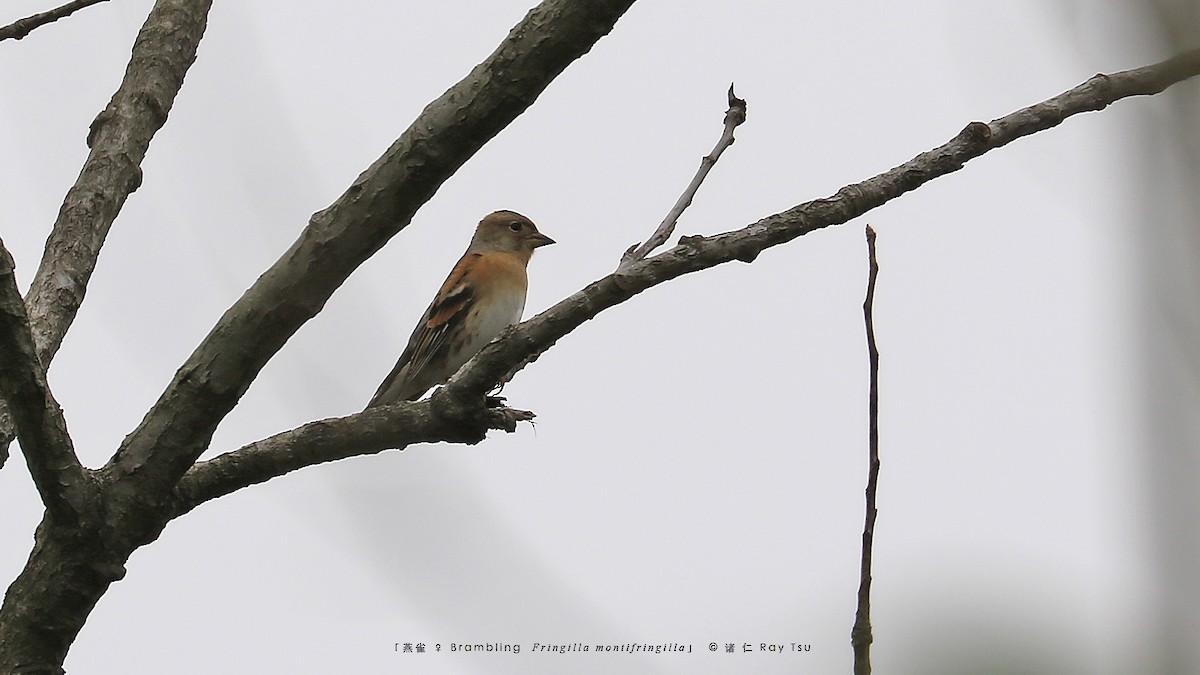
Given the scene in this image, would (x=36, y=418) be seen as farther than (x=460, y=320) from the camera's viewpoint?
No

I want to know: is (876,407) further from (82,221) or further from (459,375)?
(82,221)

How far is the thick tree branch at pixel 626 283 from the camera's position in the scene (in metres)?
3.08

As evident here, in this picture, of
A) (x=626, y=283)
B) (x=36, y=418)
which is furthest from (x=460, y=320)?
(x=36, y=418)

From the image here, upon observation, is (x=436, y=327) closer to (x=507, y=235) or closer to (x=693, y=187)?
(x=507, y=235)

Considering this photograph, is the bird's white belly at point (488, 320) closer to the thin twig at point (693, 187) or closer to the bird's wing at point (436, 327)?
the bird's wing at point (436, 327)

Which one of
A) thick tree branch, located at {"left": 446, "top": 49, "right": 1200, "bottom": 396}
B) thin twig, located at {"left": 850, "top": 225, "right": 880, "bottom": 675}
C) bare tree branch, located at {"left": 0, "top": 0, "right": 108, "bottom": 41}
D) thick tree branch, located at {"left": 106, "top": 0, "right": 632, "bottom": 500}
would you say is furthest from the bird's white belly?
thin twig, located at {"left": 850, "top": 225, "right": 880, "bottom": 675}

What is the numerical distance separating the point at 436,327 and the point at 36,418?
18.2 ft

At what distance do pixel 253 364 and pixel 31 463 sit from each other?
0.58 meters

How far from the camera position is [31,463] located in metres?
2.97

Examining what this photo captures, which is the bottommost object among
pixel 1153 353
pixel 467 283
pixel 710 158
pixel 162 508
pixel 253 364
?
pixel 1153 353

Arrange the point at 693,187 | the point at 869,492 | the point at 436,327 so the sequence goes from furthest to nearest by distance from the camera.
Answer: the point at 436,327 → the point at 693,187 → the point at 869,492

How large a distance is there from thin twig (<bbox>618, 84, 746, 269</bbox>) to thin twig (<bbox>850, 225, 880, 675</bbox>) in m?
1.46

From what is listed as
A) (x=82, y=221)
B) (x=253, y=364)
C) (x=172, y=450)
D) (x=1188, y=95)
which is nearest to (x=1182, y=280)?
(x=1188, y=95)

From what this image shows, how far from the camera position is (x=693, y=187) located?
4.00m
